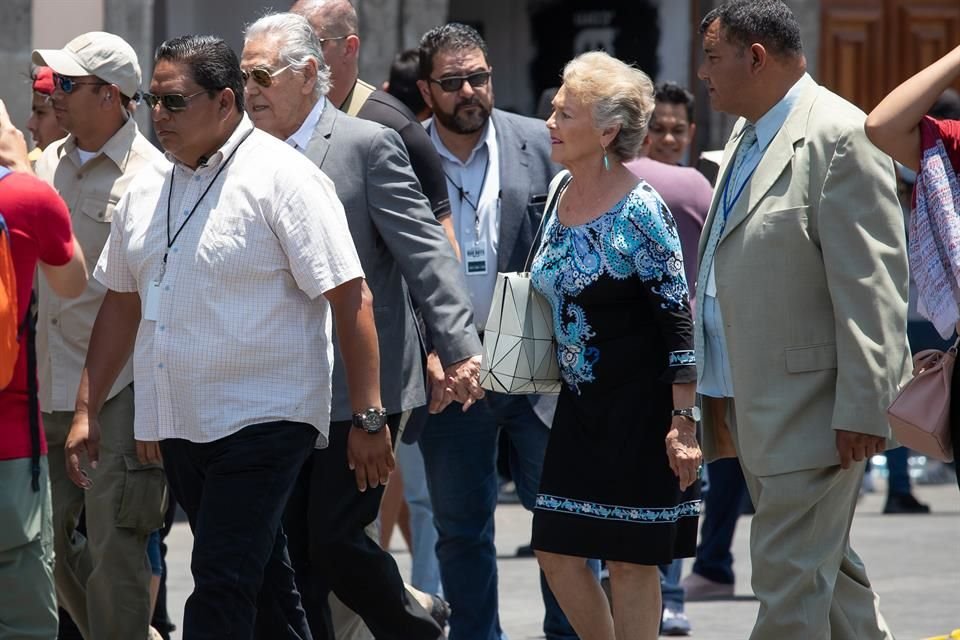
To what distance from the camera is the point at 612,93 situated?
5789 mm

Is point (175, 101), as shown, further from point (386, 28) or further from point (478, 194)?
point (386, 28)

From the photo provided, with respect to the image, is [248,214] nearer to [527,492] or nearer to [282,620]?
[282,620]

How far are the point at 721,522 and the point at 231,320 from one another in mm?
4115

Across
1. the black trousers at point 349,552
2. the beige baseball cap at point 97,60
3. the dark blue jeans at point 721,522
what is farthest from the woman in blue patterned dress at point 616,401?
the dark blue jeans at point 721,522

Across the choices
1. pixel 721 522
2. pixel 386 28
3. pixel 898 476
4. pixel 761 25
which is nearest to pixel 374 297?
pixel 761 25

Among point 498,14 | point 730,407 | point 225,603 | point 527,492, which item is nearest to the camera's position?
point 225,603

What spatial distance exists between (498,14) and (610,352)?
8.85 m

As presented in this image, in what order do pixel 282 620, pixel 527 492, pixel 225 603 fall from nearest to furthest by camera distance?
pixel 225 603 < pixel 282 620 < pixel 527 492

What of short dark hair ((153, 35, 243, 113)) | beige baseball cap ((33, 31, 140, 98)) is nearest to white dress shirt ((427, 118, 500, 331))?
beige baseball cap ((33, 31, 140, 98))

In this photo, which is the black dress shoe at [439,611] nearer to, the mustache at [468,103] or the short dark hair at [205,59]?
the mustache at [468,103]

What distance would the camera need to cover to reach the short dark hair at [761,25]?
5668 mm

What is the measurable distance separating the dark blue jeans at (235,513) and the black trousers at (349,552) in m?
0.54

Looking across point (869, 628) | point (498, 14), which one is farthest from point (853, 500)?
point (498, 14)

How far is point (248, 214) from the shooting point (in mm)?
5172
